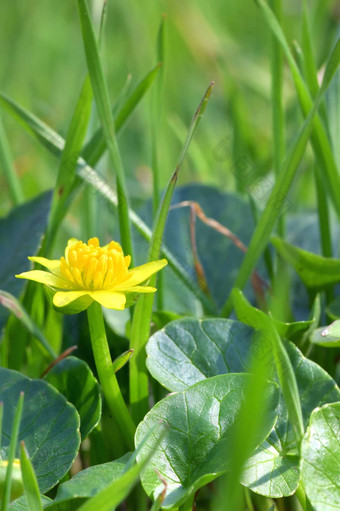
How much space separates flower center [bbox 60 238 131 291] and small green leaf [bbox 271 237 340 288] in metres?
0.25

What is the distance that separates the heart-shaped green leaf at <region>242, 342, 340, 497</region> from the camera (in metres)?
0.47

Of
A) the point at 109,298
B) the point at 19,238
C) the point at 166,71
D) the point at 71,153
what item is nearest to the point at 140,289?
the point at 109,298

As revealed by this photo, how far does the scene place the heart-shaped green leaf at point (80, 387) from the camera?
21.2 inches

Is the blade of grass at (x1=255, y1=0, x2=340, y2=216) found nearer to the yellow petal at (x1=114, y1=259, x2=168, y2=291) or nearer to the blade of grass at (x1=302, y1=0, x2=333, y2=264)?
the blade of grass at (x1=302, y1=0, x2=333, y2=264)

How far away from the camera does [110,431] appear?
2.01ft

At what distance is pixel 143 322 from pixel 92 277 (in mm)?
84

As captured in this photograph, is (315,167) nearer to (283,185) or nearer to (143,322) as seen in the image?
(283,185)

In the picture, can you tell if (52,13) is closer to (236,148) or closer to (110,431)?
(236,148)

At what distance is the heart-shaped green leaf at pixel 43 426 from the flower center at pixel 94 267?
0.37ft

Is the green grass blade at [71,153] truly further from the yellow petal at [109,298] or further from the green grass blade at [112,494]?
the green grass blade at [112,494]

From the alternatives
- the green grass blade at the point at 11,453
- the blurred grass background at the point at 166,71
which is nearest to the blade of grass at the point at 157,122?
the green grass blade at the point at 11,453

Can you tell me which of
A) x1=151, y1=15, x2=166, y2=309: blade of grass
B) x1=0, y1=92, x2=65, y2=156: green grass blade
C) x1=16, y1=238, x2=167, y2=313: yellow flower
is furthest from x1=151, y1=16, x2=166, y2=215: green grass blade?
x1=16, y1=238, x2=167, y2=313: yellow flower

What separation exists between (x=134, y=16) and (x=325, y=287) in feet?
4.63

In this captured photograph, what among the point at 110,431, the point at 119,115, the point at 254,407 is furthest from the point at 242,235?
the point at 254,407
